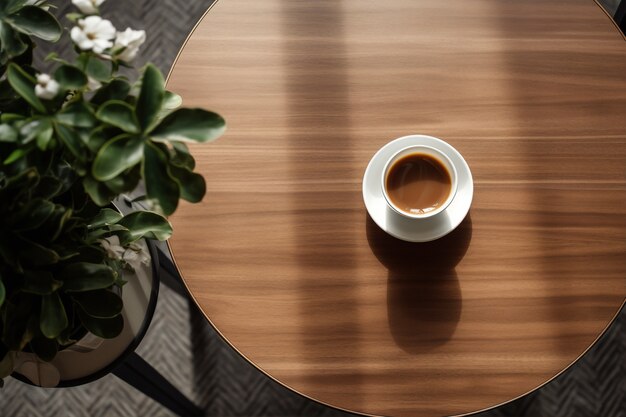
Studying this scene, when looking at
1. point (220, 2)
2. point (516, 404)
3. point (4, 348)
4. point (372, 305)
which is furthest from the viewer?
point (516, 404)

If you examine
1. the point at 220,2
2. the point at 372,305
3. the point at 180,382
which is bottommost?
the point at 180,382

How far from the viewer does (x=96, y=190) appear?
575 mm

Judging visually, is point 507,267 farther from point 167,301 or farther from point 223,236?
point 167,301

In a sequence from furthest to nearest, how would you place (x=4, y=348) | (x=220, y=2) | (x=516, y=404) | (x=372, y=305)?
(x=516, y=404) → (x=220, y=2) → (x=372, y=305) → (x=4, y=348)

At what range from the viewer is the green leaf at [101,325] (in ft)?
2.37

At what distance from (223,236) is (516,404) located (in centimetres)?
82

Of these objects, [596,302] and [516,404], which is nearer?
[596,302]

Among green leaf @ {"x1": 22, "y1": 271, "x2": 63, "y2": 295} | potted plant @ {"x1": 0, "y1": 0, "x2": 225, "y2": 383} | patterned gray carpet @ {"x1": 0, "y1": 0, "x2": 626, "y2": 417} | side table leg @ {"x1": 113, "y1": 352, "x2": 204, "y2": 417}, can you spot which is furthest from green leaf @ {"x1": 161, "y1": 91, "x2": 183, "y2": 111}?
patterned gray carpet @ {"x1": 0, "y1": 0, "x2": 626, "y2": 417}

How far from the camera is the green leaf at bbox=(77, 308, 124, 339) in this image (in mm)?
723

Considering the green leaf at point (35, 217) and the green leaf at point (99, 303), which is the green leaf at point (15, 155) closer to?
the green leaf at point (35, 217)

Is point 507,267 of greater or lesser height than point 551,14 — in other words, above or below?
below

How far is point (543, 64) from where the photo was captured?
94 centimetres

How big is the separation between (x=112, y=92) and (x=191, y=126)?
0.09 meters

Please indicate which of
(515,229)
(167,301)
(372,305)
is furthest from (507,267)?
(167,301)
